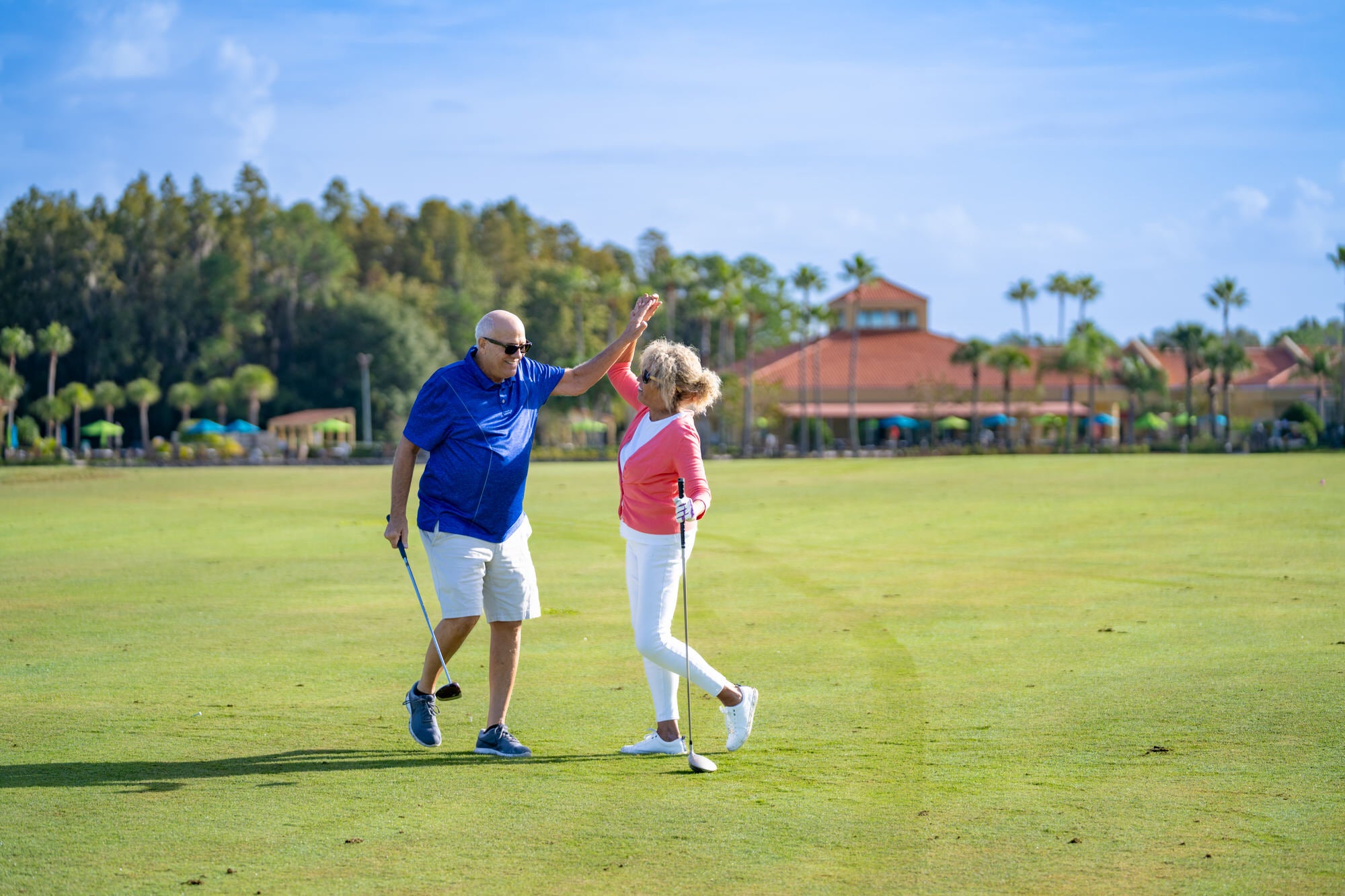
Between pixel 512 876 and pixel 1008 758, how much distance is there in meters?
2.66

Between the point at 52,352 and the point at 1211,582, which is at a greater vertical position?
the point at 52,352

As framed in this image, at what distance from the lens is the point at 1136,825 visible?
206 inches

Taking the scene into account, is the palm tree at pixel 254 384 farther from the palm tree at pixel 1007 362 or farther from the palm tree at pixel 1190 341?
the palm tree at pixel 1190 341

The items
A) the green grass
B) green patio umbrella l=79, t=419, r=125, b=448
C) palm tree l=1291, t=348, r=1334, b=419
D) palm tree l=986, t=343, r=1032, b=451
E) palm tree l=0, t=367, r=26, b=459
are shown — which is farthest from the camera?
palm tree l=1291, t=348, r=1334, b=419

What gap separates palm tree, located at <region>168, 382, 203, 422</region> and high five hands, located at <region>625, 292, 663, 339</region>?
8442 centimetres

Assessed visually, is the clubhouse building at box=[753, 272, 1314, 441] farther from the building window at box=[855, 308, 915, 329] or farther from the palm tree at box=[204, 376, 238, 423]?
the palm tree at box=[204, 376, 238, 423]

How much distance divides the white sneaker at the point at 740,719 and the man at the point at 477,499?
957 millimetres

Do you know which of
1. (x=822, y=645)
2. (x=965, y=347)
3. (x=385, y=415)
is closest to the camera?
(x=822, y=645)

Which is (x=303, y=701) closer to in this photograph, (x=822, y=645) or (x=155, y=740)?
(x=155, y=740)

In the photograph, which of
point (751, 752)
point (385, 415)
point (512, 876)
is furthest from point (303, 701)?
point (385, 415)

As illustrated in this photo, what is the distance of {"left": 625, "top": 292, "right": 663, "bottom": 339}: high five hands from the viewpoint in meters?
6.70

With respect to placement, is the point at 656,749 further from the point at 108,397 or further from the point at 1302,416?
the point at 108,397

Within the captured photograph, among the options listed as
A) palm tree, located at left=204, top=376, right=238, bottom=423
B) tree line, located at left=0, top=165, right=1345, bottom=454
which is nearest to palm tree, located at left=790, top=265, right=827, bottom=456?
tree line, located at left=0, top=165, right=1345, bottom=454

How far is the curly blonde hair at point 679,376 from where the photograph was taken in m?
6.34
